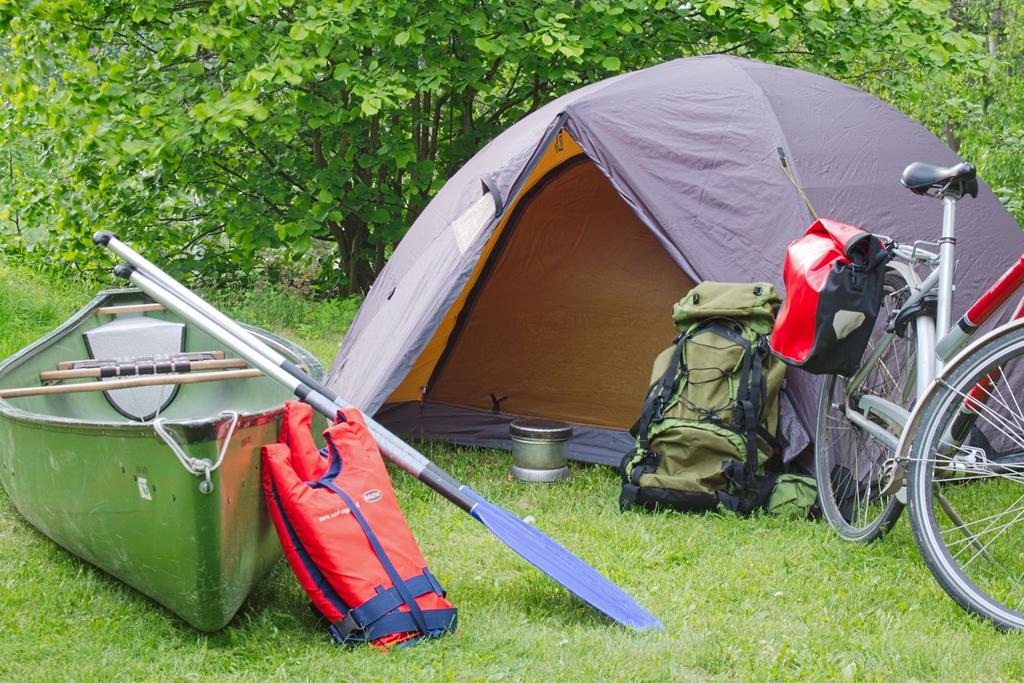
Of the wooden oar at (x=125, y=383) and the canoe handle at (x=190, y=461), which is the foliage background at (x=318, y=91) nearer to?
the wooden oar at (x=125, y=383)

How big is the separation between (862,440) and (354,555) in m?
1.92

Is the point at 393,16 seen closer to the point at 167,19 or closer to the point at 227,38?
the point at 227,38

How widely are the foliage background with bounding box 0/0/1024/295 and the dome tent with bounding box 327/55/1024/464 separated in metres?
1.97

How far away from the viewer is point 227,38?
6.78 metres

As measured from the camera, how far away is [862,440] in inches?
147

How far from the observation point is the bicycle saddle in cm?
322

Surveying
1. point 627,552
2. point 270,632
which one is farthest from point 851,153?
point 270,632

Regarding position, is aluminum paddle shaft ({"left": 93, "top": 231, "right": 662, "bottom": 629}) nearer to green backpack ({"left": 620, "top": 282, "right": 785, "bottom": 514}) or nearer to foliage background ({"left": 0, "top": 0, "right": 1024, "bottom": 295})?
green backpack ({"left": 620, "top": 282, "right": 785, "bottom": 514})

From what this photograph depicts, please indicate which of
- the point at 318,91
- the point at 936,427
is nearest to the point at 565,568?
the point at 936,427

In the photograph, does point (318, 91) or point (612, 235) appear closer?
point (612, 235)

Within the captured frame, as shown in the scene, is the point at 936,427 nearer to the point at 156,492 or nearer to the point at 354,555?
the point at 354,555

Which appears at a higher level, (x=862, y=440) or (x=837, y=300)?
(x=837, y=300)

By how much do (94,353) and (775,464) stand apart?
282 cm

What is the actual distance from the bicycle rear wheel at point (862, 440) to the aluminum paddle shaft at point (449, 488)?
101cm
